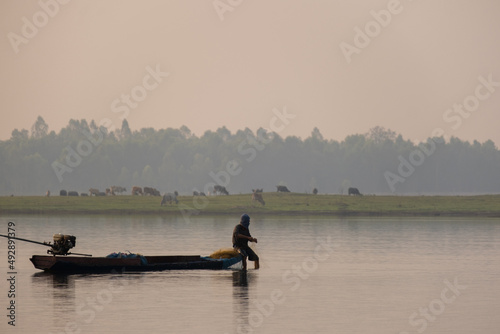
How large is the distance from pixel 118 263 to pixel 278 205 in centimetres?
8590

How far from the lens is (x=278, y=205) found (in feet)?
434

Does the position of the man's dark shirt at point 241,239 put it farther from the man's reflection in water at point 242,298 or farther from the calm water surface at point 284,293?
the man's reflection in water at point 242,298

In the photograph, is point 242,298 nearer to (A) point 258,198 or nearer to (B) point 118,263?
(B) point 118,263

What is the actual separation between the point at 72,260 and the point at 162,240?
23.7 metres

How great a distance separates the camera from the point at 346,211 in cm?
12962

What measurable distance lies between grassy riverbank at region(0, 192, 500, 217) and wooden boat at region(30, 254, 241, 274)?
79021 mm

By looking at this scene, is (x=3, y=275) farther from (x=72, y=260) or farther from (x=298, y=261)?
(x=298, y=261)

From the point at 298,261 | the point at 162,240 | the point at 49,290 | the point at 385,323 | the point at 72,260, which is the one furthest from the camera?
the point at 162,240

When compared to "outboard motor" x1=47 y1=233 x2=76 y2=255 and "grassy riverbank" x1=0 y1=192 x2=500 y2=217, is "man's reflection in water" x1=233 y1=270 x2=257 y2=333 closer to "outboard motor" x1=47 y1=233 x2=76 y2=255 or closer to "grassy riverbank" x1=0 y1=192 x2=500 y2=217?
"outboard motor" x1=47 y1=233 x2=76 y2=255

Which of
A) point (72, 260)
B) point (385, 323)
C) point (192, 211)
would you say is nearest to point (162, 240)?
point (72, 260)

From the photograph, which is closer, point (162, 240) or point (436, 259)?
point (436, 259)

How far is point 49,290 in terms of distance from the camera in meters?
40.4

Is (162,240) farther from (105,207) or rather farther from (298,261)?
(105,207)

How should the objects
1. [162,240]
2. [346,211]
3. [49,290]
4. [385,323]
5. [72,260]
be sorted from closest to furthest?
[385,323]
[49,290]
[72,260]
[162,240]
[346,211]
